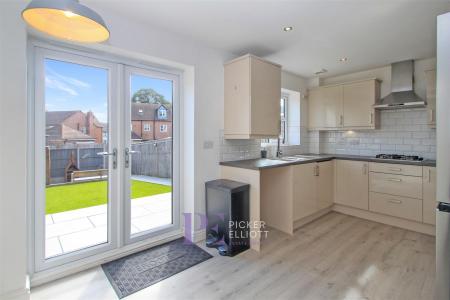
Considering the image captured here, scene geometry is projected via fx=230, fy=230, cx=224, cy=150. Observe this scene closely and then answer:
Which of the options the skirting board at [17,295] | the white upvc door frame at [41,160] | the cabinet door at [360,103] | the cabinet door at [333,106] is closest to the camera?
the skirting board at [17,295]

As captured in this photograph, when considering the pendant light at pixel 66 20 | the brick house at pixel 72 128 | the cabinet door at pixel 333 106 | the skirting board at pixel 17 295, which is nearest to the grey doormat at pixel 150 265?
the skirting board at pixel 17 295

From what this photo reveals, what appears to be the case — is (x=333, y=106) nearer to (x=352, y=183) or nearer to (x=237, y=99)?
(x=352, y=183)

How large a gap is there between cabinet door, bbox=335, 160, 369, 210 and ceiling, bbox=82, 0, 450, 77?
1.60 m

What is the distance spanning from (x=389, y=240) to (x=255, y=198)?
1760mm

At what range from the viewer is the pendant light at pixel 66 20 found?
3.51ft

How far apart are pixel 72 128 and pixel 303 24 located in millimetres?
2456

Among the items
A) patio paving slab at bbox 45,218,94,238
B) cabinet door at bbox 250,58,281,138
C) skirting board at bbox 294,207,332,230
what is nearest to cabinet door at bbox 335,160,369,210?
skirting board at bbox 294,207,332,230

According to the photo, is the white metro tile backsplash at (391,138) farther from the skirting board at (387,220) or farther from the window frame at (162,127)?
the window frame at (162,127)

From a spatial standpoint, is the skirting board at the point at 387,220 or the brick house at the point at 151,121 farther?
the skirting board at the point at 387,220

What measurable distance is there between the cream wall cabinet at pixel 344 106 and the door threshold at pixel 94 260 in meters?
3.18

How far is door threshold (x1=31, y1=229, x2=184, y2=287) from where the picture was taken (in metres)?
1.93

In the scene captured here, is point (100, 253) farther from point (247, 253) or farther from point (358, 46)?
point (358, 46)

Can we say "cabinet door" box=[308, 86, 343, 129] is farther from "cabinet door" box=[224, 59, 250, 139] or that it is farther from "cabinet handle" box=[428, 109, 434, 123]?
"cabinet door" box=[224, 59, 250, 139]

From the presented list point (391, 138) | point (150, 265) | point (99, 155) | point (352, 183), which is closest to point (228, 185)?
point (150, 265)
